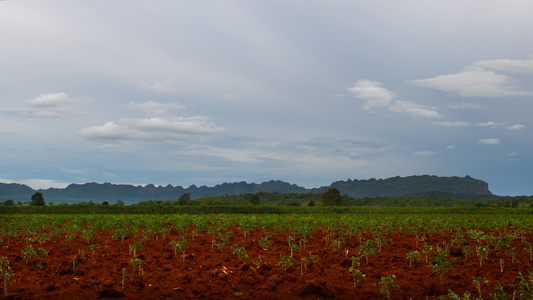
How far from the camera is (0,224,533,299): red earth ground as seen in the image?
41.8 ft

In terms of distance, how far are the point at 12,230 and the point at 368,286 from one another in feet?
73.7

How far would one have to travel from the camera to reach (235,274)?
1427 centimetres

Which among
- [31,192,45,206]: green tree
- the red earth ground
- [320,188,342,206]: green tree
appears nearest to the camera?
the red earth ground

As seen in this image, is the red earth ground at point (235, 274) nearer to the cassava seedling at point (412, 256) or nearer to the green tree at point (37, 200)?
the cassava seedling at point (412, 256)

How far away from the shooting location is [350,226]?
2361cm

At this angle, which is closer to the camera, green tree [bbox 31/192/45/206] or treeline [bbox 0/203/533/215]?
treeline [bbox 0/203/533/215]

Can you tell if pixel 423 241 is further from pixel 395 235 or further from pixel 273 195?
pixel 273 195

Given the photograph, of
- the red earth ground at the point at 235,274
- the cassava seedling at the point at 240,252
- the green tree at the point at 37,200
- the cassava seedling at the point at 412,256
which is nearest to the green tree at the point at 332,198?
the green tree at the point at 37,200

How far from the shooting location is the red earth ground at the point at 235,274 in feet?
41.8

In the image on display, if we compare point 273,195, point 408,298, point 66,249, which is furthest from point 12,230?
point 273,195

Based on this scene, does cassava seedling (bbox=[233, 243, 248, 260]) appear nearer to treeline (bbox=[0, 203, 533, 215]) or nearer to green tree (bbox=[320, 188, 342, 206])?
treeline (bbox=[0, 203, 533, 215])

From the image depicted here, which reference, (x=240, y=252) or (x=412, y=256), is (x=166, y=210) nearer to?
(x=240, y=252)

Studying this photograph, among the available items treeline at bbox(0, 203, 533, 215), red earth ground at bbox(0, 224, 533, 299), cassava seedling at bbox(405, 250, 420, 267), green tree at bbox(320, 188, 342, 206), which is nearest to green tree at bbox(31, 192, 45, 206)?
treeline at bbox(0, 203, 533, 215)

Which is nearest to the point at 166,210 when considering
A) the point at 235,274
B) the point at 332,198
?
the point at 235,274
